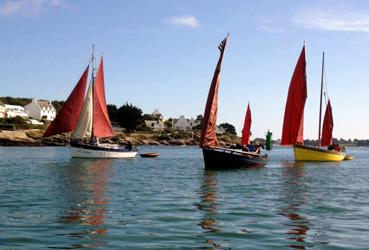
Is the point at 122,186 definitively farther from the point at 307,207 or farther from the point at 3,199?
the point at 307,207

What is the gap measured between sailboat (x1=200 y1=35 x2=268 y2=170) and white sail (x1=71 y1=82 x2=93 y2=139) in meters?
23.6

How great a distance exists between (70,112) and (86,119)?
7.85 feet

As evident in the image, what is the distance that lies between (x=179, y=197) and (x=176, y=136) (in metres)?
162

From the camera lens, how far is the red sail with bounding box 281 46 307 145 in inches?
2429

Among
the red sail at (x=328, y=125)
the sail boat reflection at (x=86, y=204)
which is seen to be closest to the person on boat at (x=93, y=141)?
the red sail at (x=328, y=125)

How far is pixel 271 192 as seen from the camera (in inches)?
1133

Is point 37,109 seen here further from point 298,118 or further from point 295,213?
point 295,213

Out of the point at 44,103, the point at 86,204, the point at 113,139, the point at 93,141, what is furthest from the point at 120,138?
the point at 86,204

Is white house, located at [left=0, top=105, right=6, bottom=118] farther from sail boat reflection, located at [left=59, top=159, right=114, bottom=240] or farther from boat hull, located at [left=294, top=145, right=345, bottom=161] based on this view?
sail boat reflection, located at [left=59, top=159, right=114, bottom=240]

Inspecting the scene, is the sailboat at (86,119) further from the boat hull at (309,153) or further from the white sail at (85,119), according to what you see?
the boat hull at (309,153)

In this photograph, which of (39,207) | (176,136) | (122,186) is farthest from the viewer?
(176,136)

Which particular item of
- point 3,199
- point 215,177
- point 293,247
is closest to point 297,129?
point 215,177

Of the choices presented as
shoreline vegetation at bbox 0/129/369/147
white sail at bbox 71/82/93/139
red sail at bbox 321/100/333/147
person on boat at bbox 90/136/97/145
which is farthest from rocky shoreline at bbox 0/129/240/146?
red sail at bbox 321/100/333/147

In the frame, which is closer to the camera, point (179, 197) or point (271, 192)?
point (179, 197)
